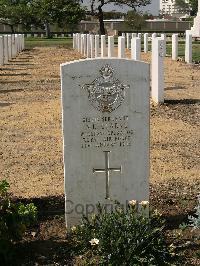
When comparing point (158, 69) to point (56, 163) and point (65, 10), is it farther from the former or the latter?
point (65, 10)

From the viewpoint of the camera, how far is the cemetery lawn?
4359 mm

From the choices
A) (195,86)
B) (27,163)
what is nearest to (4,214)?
(27,163)

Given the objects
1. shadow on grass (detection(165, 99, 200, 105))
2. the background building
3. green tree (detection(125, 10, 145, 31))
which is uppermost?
the background building

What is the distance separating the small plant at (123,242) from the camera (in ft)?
12.3

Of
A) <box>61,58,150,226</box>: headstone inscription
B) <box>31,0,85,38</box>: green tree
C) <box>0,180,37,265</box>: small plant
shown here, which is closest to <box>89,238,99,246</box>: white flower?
<box>0,180,37,265</box>: small plant

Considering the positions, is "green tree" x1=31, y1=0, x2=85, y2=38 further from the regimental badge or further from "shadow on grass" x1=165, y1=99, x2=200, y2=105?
the regimental badge

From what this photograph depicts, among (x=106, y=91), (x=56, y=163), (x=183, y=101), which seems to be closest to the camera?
(x=106, y=91)

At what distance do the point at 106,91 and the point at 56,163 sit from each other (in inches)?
107

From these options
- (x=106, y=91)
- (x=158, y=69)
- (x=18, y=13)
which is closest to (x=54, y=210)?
(x=106, y=91)

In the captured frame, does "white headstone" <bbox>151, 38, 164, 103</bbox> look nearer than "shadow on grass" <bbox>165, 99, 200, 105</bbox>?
Yes

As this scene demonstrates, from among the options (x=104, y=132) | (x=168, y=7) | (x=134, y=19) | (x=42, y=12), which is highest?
(x=168, y=7)

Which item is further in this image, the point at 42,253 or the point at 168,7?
the point at 168,7

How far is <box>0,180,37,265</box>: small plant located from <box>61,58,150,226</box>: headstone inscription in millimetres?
497

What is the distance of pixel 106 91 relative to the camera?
14.1 feet
